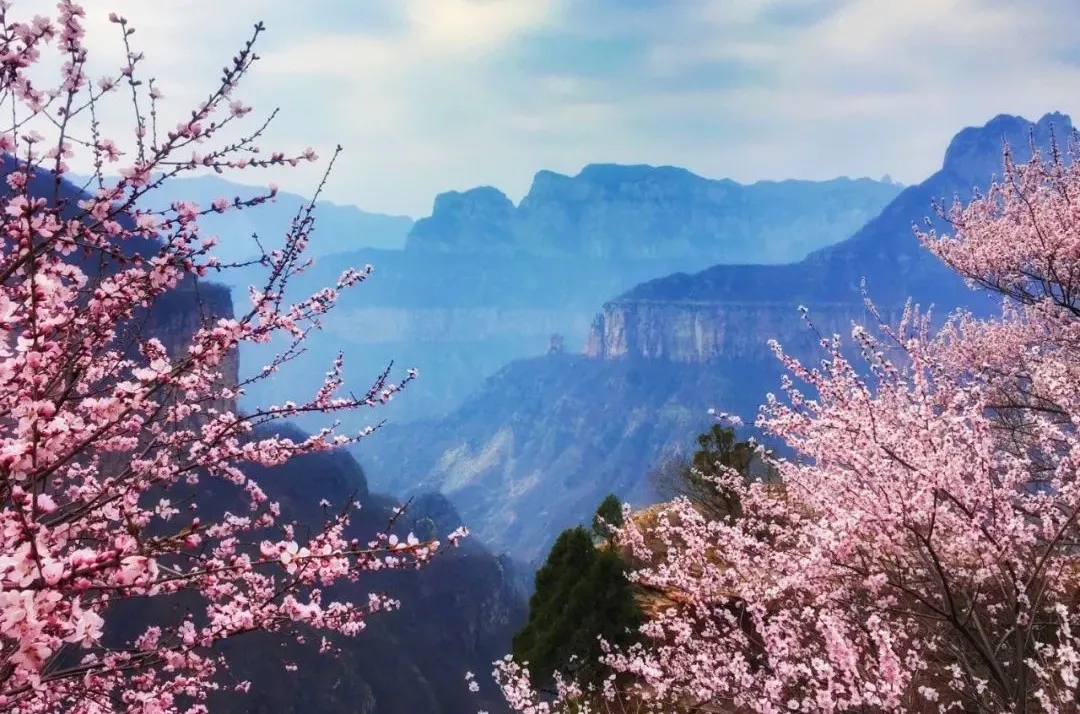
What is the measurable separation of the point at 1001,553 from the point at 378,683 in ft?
233

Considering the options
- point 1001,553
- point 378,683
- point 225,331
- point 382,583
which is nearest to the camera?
point 225,331

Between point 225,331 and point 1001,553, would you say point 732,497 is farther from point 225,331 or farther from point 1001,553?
point 225,331

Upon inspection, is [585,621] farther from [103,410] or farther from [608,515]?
[103,410]

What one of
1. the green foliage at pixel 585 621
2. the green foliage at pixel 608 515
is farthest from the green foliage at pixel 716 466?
the green foliage at pixel 585 621

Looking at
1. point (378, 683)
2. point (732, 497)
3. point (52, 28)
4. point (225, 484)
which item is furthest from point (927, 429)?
point (225, 484)

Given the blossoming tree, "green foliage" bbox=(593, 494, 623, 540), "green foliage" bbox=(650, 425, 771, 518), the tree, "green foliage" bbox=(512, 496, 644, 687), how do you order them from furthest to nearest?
1. "green foliage" bbox=(593, 494, 623, 540)
2. "green foliage" bbox=(650, 425, 771, 518)
3. "green foliage" bbox=(512, 496, 644, 687)
4. the blossoming tree
5. the tree

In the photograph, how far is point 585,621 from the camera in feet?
42.3

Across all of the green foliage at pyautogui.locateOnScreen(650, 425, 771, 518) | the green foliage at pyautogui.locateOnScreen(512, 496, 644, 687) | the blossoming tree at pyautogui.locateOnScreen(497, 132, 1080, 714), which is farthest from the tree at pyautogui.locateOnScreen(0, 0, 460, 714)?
the green foliage at pyautogui.locateOnScreen(650, 425, 771, 518)

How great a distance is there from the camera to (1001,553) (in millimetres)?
4898

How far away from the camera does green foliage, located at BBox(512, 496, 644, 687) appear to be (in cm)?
1283

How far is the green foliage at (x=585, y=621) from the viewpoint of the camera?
12828 millimetres

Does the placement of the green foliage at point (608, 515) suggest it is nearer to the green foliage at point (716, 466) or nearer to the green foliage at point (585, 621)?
the green foliage at point (716, 466)

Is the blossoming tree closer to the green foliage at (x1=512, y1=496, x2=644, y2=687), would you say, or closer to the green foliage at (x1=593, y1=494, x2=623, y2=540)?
the green foliage at (x1=512, y1=496, x2=644, y2=687)

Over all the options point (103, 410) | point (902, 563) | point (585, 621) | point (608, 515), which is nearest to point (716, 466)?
point (608, 515)
